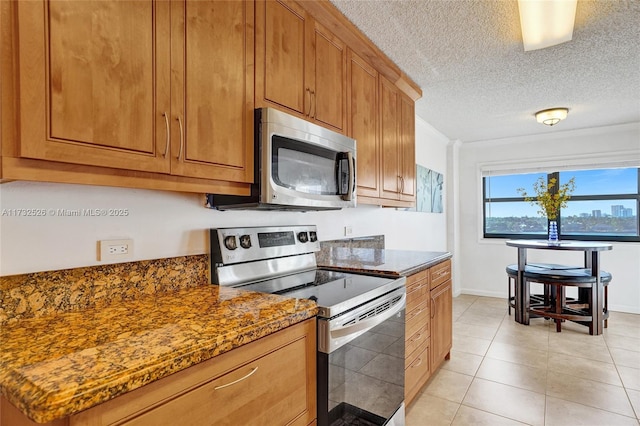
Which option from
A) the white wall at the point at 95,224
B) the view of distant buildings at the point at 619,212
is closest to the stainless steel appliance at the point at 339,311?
the white wall at the point at 95,224

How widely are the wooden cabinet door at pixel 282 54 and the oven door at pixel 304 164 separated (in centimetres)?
12

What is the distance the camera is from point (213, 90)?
1294 millimetres

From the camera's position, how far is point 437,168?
190 inches

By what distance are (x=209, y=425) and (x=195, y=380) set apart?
0.15m

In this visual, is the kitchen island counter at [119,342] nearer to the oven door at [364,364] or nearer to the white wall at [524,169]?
the oven door at [364,364]

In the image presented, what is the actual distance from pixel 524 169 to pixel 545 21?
3497 millimetres

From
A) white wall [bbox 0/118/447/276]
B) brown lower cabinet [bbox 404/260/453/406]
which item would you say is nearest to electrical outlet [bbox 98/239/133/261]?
white wall [bbox 0/118/447/276]

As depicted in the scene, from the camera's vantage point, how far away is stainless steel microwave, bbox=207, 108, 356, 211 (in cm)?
146

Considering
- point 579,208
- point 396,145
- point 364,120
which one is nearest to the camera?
point 364,120

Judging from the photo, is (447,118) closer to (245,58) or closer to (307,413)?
(245,58)

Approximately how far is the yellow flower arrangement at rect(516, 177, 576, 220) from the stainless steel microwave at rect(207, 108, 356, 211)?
3.56 metres

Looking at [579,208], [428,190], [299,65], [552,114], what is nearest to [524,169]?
[579,208]

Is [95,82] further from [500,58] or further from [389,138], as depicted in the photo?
[500,58]

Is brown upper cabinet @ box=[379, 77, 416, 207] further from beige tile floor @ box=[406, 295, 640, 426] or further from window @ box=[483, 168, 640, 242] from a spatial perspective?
window @ box=[483, 168, 640, 242]
